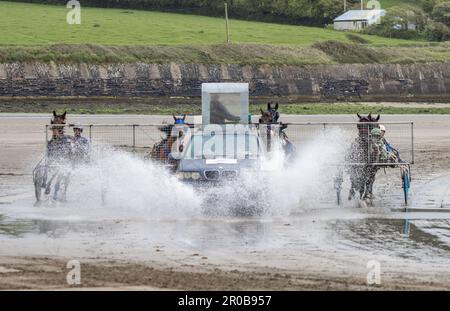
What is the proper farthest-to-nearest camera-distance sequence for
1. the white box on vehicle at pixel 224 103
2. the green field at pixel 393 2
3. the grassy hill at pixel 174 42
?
1. the green field at pixel 393 2
2. the grassy hill at pixel 174 42
3. the white box on vehicle at pixel 224 103

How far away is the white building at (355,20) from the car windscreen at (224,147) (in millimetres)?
77776

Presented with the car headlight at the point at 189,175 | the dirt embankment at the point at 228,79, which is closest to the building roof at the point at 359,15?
the dirt embankment at the point at 228,79

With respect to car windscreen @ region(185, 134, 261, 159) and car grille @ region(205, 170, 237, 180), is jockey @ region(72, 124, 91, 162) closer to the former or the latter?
car windscreen @ region(185, 134, 261, 159)

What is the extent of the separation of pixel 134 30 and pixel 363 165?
64.2m

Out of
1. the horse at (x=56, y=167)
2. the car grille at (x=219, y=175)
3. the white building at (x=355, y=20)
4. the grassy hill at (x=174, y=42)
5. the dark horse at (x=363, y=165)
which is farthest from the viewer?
the white building at (x=355, y=20)

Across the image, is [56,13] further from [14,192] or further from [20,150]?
[14,192]

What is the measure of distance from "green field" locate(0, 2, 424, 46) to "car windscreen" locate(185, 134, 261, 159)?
53272 mm

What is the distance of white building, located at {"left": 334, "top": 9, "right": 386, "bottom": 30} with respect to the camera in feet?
329

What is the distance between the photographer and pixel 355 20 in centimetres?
10025

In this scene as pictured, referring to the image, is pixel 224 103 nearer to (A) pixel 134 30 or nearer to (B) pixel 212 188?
(B) pixel 212 188

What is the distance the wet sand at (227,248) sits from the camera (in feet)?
49.4

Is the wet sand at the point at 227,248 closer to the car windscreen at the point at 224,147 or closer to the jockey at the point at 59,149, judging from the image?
the jockey at the point at 59,149

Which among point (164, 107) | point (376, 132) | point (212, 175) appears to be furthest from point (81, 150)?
point (164, 107)
